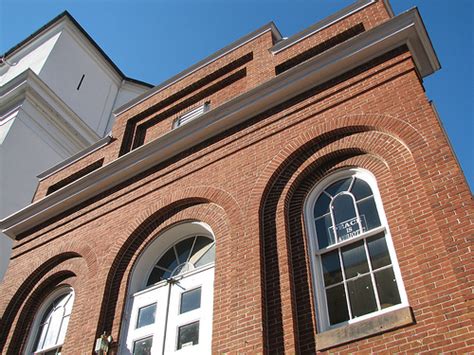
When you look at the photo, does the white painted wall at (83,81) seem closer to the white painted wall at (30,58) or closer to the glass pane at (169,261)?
the white painted wall at (30,58)

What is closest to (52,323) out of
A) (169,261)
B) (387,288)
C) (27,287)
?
(27,287)

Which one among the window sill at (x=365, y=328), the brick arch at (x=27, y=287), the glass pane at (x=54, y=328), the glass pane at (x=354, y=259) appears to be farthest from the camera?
the brick arch at (x=27, y=287)

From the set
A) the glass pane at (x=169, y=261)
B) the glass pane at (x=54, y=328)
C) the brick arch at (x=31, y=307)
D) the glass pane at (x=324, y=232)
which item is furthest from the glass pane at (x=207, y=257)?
the glass pane at (x=54, y=328)

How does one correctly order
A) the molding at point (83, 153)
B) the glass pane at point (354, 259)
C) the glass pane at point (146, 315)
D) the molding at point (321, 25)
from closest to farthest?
the glass pane at point (354, 259), the glass pane at point (146, 315), the molding at point (321, 25), the molding at point (83, 153)

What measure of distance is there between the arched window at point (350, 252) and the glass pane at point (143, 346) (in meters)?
3.33

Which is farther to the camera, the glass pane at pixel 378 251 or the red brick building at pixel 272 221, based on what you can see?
the glass pane at pixel 378 251

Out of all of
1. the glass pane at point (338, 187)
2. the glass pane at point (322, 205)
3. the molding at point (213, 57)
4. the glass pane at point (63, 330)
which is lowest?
the glass pane at point (63, 330)

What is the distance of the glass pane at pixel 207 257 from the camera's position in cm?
1064

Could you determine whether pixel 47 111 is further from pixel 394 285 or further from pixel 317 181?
pixel 394 285

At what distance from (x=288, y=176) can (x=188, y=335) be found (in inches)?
133

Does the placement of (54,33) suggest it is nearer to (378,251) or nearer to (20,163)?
(20,163)

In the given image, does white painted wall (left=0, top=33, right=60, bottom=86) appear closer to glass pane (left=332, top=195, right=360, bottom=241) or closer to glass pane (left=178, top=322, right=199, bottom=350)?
glass pane (left=178, top=322, right=199, bottom=350)

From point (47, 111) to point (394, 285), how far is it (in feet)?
56.5

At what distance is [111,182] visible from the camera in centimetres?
1330
